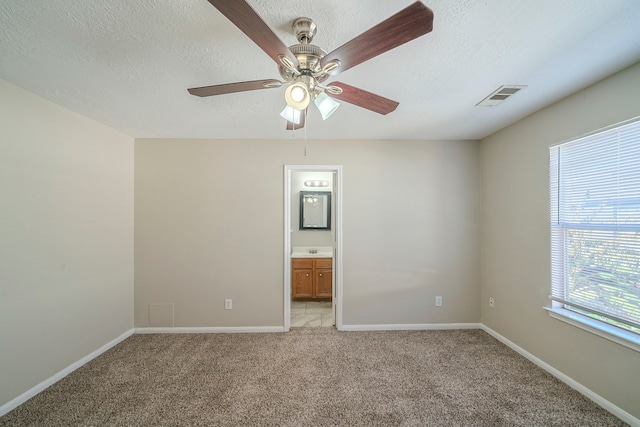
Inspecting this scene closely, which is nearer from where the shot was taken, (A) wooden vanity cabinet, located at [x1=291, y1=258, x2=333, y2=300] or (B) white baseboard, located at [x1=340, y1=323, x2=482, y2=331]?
(B) white baseboard, located at [x1=340, y1=323, x2=482, y2=331]

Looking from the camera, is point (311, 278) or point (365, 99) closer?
point (365, 99)

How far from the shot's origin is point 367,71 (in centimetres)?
161

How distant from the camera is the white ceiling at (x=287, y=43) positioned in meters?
1.16

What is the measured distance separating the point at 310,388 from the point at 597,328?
220cm

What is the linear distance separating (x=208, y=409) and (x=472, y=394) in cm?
202

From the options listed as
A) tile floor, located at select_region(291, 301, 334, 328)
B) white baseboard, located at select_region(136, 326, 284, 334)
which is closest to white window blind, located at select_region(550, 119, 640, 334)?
tile floor, located at select_region(291, 301, 334, 328)

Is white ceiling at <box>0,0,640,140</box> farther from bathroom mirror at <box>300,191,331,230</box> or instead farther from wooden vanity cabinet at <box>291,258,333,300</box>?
wooden vanity cabinet at <box>291,258,333,300</box>

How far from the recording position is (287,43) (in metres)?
1.38

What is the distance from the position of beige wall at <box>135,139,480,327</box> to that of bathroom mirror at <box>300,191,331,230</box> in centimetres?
145

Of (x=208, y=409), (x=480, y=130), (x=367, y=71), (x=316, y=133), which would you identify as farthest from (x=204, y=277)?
(x=480, y=130)

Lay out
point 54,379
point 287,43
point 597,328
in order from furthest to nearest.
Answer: point 54,379
point 597,328
point 287,43

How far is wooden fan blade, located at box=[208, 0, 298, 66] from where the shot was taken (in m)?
0.79

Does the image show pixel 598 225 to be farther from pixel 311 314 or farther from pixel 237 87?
pixel 311 314

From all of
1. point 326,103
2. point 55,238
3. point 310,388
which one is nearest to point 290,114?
point 326,103
